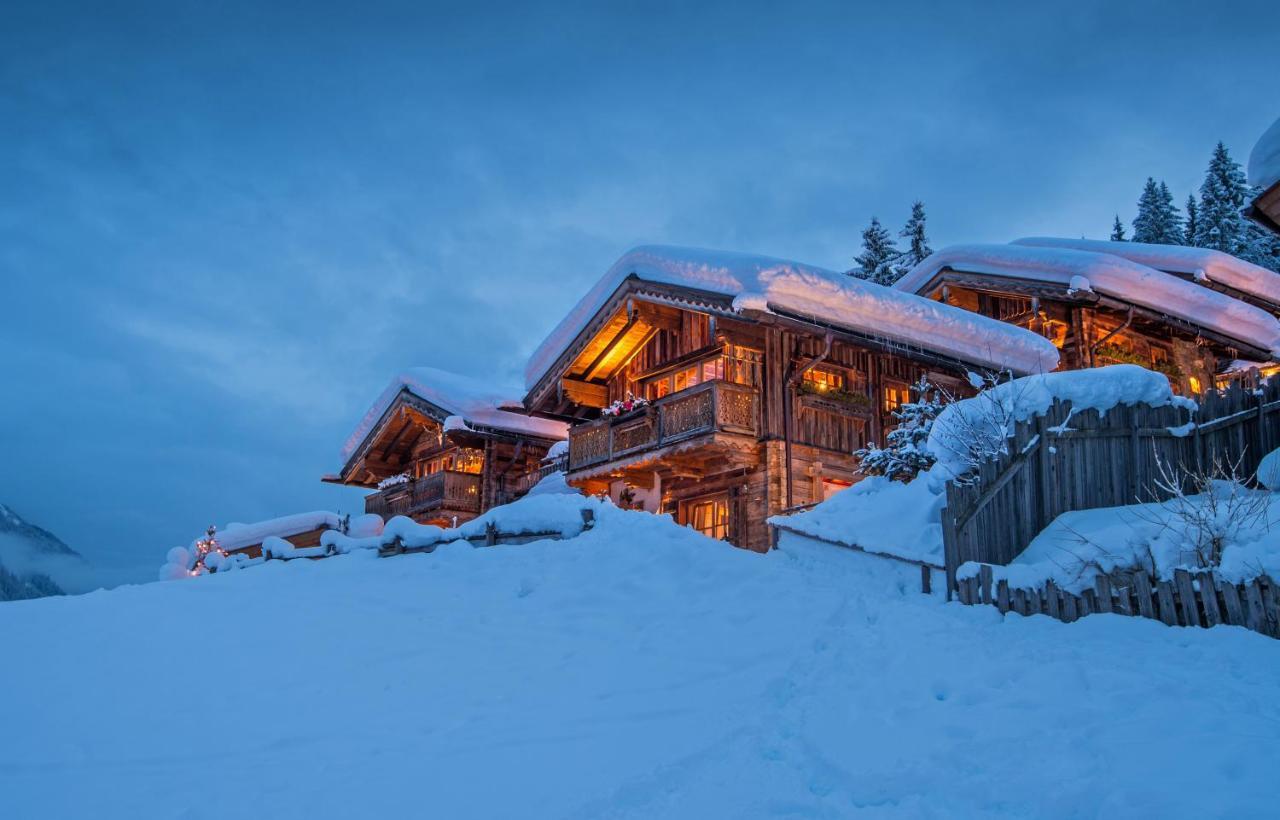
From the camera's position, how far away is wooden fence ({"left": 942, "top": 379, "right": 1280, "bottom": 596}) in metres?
10.7

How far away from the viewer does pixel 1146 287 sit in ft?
75.3

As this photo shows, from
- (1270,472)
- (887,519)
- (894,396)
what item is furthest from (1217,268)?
(887,519)

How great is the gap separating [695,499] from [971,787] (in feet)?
55.1

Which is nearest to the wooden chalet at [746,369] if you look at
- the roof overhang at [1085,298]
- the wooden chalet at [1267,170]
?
the roof overhang at [1085,298]

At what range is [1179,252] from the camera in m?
27.1

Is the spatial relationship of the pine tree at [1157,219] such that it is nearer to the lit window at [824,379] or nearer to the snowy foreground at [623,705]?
the lit window at [824,379]

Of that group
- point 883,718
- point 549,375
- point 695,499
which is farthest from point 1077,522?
point 549,375

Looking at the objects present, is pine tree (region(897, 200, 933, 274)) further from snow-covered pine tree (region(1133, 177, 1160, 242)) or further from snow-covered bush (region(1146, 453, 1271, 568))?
snow-covered bush (region(1146, 453, 1271, 568))

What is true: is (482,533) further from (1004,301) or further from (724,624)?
(1004,301)

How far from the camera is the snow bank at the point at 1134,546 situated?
24.2 ft

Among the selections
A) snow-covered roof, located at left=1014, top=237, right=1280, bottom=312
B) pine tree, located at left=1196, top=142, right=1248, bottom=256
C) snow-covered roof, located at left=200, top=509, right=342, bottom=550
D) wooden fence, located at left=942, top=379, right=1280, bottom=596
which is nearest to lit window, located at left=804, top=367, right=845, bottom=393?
wooden fence, located at left=942, top=379, right=1280, bottom=596

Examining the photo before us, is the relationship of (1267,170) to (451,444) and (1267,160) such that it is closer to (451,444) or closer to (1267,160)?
(1267,160)

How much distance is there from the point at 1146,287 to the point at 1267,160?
13422 millimetres

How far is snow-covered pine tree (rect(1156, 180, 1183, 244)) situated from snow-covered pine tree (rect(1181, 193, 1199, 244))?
15.8 inches
